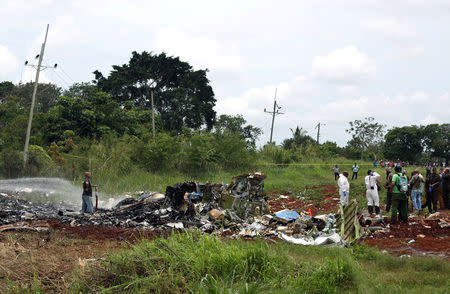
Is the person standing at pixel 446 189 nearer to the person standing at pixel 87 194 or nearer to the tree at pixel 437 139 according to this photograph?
the person standing at pixel 87 194

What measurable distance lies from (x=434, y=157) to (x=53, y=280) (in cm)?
5624

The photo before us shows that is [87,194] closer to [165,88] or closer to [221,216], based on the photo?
[221,216]

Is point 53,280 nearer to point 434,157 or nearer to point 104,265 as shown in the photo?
point 104,265

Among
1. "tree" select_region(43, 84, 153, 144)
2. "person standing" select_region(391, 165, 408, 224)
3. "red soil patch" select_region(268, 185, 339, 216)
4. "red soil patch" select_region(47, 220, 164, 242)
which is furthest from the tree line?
"person standing" select_region(391, 165, 408, 224)

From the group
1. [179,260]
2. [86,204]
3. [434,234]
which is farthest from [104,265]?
[86,204]

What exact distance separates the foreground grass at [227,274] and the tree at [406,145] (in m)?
50.5

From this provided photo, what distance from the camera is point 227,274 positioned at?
576cm

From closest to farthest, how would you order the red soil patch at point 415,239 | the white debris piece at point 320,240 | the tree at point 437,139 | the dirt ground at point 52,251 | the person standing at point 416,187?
the dirt ground at point 52,251 < the red soil patch at point 415,239 < the white debris piece at point 320,240 < the person standing at point 416,187 < the tree at point 437,139

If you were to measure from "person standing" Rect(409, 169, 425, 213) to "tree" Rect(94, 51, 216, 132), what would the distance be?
29.1 meters

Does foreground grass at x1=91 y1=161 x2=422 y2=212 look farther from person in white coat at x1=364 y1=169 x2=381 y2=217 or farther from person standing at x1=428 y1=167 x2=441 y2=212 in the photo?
person standing at x1=428 y1=167 x2=441 y2=212

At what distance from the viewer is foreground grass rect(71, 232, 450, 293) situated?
5.42 m

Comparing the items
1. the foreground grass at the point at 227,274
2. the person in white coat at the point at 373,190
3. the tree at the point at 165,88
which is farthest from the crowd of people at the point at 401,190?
the tree at the point at 165,88

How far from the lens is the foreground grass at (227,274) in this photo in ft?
17.8

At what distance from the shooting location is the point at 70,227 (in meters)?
11.1
